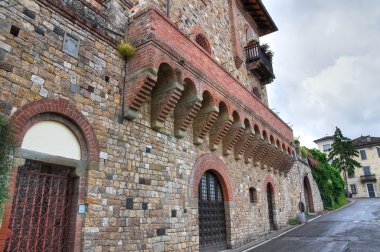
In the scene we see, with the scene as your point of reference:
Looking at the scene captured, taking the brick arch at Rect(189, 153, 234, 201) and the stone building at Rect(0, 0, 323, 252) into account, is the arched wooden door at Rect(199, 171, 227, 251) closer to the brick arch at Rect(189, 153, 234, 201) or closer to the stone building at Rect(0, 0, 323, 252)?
the stone building at Rect(0, 0, 323, 252)

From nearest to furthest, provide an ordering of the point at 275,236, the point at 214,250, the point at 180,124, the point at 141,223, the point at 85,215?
the point at 85,215 < the point at 141,223 < the point at 180,124 < the point at 214,250 < the point at 275,236

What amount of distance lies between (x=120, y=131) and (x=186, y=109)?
2488mm

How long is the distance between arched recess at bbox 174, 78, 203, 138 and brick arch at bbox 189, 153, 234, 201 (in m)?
1.23

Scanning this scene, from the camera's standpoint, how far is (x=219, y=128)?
Result: 33.7 feet

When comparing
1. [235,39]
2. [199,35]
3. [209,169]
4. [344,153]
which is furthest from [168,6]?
[344,153]

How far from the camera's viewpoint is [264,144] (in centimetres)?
1306

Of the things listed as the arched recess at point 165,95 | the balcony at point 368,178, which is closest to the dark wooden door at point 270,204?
A: the arched recess at point 165,95

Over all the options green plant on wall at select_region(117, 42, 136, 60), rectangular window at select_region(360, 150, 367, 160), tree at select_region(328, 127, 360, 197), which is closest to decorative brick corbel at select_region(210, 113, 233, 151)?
green plant on wall at select_region(117, 42, 136, 60)

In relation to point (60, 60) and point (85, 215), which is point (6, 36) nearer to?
point (60, 60)

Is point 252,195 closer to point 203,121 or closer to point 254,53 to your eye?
point 203,121

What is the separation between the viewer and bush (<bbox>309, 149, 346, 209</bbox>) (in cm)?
2389

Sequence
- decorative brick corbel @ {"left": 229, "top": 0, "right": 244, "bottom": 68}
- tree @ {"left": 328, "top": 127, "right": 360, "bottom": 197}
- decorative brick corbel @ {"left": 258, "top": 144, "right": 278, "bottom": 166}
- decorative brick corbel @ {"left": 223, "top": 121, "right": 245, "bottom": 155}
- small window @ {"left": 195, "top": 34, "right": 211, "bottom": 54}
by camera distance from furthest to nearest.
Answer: tree @ {"left": 328, "top": 127, "right": 360, "bottom": 197} < decorative brick corbel @ {"left": 229, "top": 0, "right": 244, "bottom": 68} < decorative brick corbel @ {"left": 258, "top": 144, "right": 278, "bottom": 166} < small window @ {"left": 195, "top": 34, "right": 211, "bottom": 54} < decorative brick corbel @ {"left": 223, "top": 121, "right": 245, "bottom": 155}

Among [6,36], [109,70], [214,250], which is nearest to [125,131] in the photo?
[109,70]

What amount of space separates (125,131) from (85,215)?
2107 millimetres
